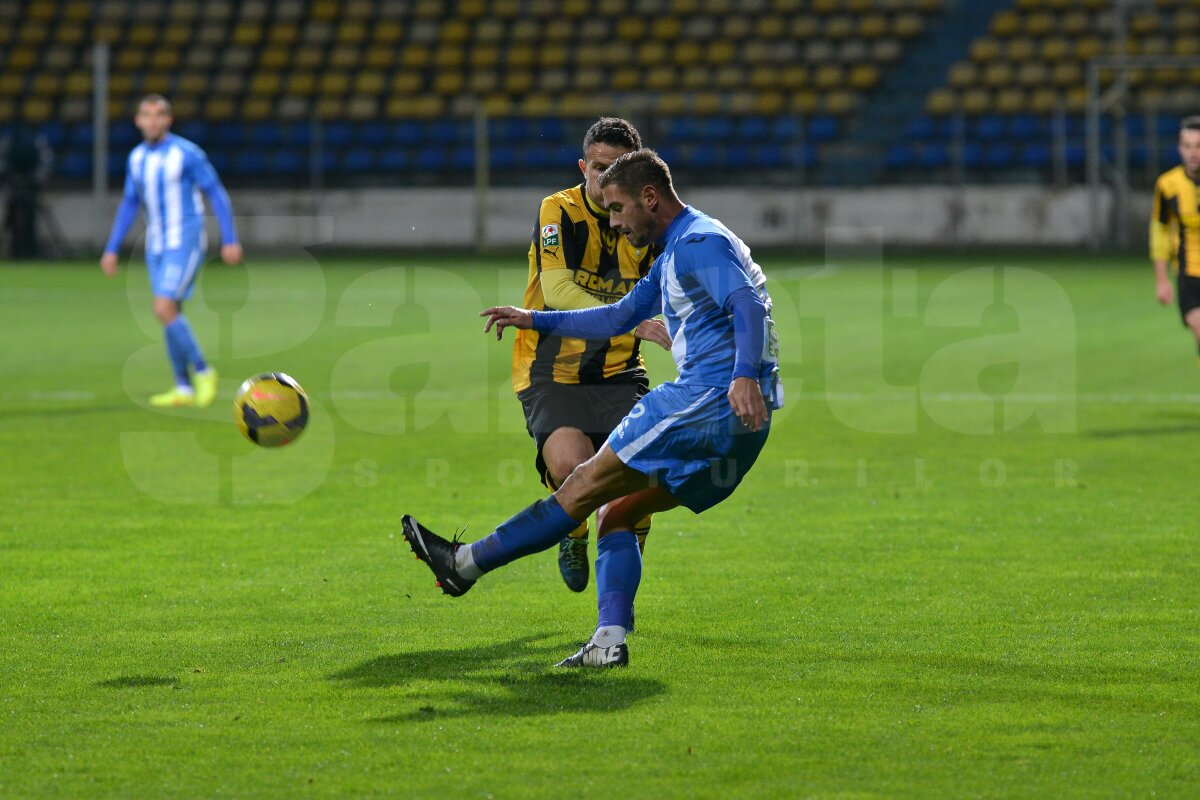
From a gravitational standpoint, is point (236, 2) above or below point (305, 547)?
above

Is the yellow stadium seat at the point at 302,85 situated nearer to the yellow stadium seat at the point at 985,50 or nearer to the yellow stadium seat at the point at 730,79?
the yellow stadium seat at the point at 730,79

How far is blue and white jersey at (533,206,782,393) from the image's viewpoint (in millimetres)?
5172

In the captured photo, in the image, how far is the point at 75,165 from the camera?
33.6 m

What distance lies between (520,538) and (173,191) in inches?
341

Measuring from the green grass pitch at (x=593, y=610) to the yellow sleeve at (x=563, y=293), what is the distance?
1.13 m

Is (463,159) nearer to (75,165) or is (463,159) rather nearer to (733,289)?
(75,165)

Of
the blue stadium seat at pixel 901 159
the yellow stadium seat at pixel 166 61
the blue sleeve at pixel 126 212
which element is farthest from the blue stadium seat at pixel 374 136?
the blue sleeve at pixel 126 212

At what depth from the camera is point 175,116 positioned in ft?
113

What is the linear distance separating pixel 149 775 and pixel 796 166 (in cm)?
2866

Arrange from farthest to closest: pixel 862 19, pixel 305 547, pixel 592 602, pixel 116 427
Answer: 1. pixel 862 19
2. pixel 116 427
3. pixel 305 547
4. pixel 592 602

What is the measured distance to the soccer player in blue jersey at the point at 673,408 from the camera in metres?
5.18

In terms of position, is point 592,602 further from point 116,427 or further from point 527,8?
point 527,8

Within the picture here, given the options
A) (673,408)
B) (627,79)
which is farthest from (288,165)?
(673,408)

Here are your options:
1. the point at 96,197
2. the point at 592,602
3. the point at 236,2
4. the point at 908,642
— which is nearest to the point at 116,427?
the point at 592,602
